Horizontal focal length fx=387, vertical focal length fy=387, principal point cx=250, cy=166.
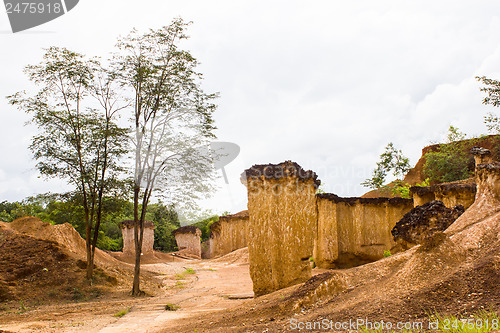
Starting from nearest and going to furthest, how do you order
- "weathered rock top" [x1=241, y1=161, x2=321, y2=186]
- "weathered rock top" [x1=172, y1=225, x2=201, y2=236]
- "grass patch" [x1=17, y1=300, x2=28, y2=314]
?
"weathered rock top" [x1=241, y1=161, x2=321, y2=186]
"grass patch" [x1=17, y1=300, x2=28, y2=314]
"weathered rock top" [x1=172, y1=225, x2=201, y2=236]

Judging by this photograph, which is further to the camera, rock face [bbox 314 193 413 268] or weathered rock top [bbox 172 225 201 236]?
weathered rock top [bbox 172 225 201 236]

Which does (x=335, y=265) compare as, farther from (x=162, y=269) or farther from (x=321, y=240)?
(x=162, y=269)

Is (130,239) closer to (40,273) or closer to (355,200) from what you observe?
(40,273)

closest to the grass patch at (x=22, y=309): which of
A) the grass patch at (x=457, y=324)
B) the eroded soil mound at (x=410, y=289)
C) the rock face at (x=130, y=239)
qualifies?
the eroded soil mound at (x=410, y=289)

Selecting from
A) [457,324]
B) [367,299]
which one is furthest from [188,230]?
[457,324]

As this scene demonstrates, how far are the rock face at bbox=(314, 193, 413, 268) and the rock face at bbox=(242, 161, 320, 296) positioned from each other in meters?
5.83

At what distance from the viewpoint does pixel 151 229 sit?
27266 millimetres

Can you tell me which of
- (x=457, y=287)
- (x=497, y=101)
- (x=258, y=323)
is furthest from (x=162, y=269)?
(x=497, y=101)

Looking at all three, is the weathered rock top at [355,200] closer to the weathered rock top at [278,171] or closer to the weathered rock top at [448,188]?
the weathered rock top at [448,188]

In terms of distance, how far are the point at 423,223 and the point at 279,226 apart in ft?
7.64

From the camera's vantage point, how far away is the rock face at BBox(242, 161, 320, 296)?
6.64 m

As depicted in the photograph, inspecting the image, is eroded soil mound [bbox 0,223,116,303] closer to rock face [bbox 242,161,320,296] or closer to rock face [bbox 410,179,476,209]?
rock face [bbox 242,161,320,296]

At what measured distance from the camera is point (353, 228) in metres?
12.8

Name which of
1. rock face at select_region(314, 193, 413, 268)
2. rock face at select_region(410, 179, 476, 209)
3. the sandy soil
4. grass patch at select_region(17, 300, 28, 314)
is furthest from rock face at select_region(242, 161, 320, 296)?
rock face at select_region(314, 193, 413, 268)
